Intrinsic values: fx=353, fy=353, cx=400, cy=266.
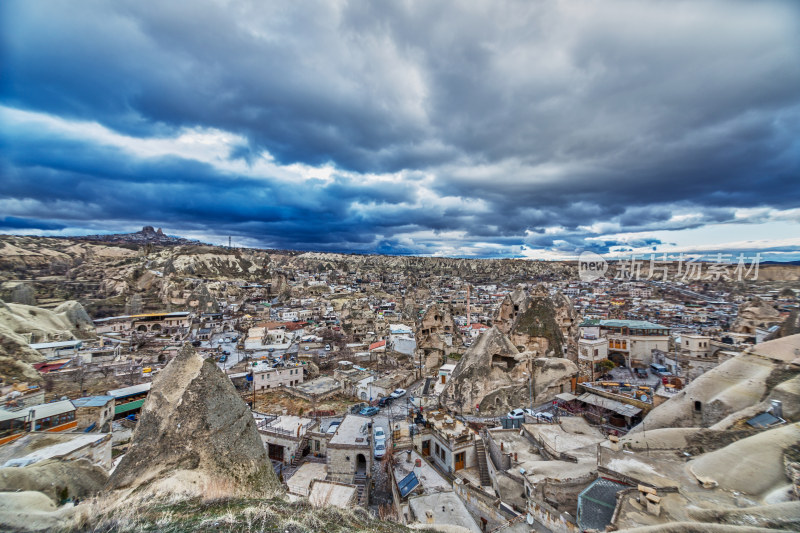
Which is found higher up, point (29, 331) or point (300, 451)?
point (29, 331)

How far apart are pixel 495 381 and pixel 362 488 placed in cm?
1032

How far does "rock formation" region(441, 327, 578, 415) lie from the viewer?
2153cm

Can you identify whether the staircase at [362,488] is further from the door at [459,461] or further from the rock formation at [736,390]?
the rock formation at [736,390]

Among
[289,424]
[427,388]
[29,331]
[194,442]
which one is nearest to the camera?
[194,442]

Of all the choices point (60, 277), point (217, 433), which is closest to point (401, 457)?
point (217, 433)

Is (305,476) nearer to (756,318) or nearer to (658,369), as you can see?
(658,369)

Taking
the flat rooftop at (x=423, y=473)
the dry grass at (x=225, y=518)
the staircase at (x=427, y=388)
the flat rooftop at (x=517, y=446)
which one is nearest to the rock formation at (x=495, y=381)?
the flat rooftop at (x=517, y=446)

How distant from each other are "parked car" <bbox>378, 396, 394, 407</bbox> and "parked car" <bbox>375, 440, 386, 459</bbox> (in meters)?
8.80

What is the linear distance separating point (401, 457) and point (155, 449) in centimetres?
1159

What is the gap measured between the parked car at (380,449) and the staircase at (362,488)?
128 cm

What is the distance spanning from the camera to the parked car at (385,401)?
87.5ft

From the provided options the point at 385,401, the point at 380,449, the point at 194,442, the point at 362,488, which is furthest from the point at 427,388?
the point at 194,442

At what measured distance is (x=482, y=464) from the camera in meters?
16.4

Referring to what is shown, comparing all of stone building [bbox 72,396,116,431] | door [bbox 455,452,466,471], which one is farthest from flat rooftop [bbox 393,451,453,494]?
stone building [bbox 72,396,116,431]
